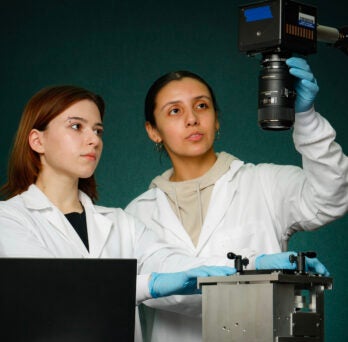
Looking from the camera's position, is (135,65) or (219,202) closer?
(219,202)

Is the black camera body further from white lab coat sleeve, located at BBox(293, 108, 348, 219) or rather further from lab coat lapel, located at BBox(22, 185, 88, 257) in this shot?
lab coat lapel, located at BBox(22, 185, 88, 257)

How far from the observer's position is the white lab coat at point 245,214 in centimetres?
197

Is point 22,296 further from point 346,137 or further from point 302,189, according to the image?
point 346,137

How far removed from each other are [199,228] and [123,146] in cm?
106

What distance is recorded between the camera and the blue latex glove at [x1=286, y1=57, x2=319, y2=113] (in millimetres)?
1609

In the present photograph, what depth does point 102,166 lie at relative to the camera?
10.5 feet

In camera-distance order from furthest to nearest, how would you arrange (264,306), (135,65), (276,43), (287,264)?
(135,65) < (287,264) < (276,43) < (264,306)

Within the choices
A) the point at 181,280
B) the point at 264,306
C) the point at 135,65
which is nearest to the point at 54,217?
the point at 181,280

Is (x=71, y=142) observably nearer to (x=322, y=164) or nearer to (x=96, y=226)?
(x=96, y=226)

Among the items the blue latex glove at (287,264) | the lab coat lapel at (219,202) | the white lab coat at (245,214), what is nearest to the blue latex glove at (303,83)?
the white lab coat at (245,214)

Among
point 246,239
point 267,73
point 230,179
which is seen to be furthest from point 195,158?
point 267,73

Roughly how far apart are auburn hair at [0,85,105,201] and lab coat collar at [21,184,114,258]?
5 centimetres

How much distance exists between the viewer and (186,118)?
89.5 inches

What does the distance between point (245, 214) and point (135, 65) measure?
4.15 feet
